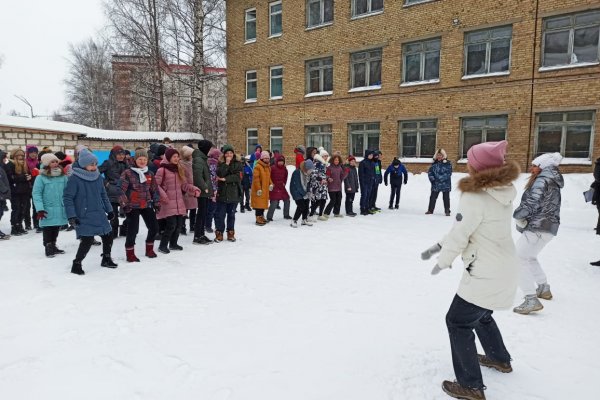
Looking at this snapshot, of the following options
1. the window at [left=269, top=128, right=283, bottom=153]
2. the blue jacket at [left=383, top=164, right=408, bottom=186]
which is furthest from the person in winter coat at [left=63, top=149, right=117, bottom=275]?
the window at [left=269, top=128, right=283, bottom=153]

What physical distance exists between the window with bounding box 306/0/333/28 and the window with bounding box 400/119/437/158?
6.85 metres

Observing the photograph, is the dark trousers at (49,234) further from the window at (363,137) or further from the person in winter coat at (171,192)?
the window at (363,137)

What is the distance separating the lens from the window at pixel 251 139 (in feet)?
75.2

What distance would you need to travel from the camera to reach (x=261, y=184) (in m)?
9.35

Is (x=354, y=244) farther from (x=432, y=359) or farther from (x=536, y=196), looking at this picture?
(x=432, y=359)

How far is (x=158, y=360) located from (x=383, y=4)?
58.9 ft

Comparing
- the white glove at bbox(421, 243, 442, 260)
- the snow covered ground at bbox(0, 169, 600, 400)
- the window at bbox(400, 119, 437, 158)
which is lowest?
the snow covered ground at bbox(0, 169, 600, 400)

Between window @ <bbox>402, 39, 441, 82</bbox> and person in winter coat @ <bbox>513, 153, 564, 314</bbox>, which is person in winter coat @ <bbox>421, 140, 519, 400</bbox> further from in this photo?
window @ <bbox>402, 39, 441, 82</bbox>

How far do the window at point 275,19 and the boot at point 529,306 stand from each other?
65.5 feet

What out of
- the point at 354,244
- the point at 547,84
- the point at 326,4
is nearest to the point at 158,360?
the point at 354,244

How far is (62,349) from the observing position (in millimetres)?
3473

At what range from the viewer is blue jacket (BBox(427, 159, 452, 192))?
1120 cm

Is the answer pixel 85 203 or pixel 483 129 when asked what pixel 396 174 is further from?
pixel 85 203

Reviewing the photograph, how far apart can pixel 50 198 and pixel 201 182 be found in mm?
2514
